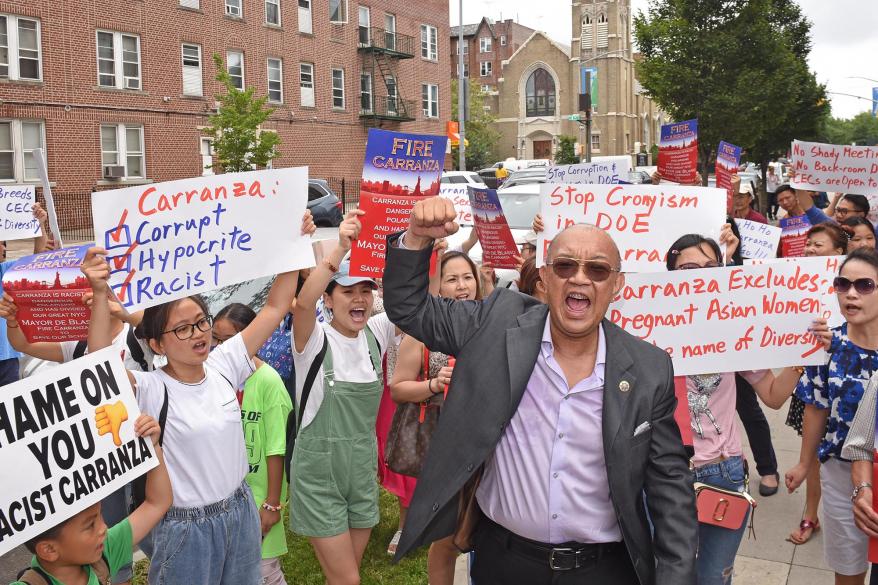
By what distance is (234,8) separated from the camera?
3362 cm

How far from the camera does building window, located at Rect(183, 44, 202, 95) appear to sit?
104 feet

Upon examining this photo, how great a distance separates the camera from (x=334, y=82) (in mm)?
39062

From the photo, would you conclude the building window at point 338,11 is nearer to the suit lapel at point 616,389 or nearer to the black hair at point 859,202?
the black hair at point 859,202

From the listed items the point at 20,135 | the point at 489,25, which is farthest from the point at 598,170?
the point at 489,25

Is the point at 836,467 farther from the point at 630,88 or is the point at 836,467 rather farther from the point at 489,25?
the point at 489,25

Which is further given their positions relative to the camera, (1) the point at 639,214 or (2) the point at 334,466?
(1) the point at 639,214

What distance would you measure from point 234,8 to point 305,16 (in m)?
4.13

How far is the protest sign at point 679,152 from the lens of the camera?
915cm

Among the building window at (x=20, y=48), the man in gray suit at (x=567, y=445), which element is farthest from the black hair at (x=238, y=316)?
the building window at (x=20, y=48)

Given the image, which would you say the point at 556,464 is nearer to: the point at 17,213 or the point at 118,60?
the point at 17,213

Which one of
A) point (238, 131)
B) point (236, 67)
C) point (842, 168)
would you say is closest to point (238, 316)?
point (842, 168)

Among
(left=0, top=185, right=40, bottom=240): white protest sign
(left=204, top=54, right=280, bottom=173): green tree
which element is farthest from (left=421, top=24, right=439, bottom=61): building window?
(left=0, top=185, right=40, bottom=240): white protest sign

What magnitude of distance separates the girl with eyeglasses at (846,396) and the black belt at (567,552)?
173 cm

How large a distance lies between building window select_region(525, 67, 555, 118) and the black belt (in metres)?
81.6
